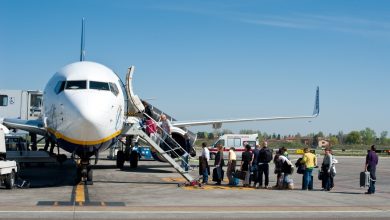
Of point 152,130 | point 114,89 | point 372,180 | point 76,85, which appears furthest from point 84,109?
point 372,180

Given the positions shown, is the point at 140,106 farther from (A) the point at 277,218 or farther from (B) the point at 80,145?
(A) the point at 277,218

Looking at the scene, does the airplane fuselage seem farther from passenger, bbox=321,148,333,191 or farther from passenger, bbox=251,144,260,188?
passenger, bbox=321,148,333,191

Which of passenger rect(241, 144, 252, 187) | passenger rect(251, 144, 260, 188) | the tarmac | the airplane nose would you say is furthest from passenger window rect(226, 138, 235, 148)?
the airplane nose

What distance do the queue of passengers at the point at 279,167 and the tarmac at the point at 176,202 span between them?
1.74 feet

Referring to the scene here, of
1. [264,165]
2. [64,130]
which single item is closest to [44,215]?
[64,130]

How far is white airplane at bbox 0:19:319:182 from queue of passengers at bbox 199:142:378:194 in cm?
438

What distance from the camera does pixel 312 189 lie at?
2055 cm

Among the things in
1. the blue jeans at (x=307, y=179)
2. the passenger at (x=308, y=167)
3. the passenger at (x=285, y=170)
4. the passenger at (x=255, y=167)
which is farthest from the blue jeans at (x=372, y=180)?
the passenger at (x=255, y=167)

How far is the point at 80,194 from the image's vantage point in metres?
16.7

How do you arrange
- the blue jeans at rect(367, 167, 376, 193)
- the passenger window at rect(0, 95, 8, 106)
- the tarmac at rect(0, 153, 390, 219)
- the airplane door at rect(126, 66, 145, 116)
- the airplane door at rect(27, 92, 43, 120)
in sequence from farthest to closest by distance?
the airplane door at rect(27, 92, 43, 120), the passenger window at rect(0, 95, 8, 106), the airplane door at rect(126, 66, 145, 116), the blue jeans at rect(367, 167, 376, 193), the tarmac at rect(0, 153, 390, 219)

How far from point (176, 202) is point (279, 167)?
643 centimetres

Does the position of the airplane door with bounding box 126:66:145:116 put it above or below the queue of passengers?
above

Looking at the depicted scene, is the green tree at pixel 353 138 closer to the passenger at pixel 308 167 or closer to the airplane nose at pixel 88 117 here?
the passenger at pixel 308 167

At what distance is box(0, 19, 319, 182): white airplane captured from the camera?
17703 millimetres
